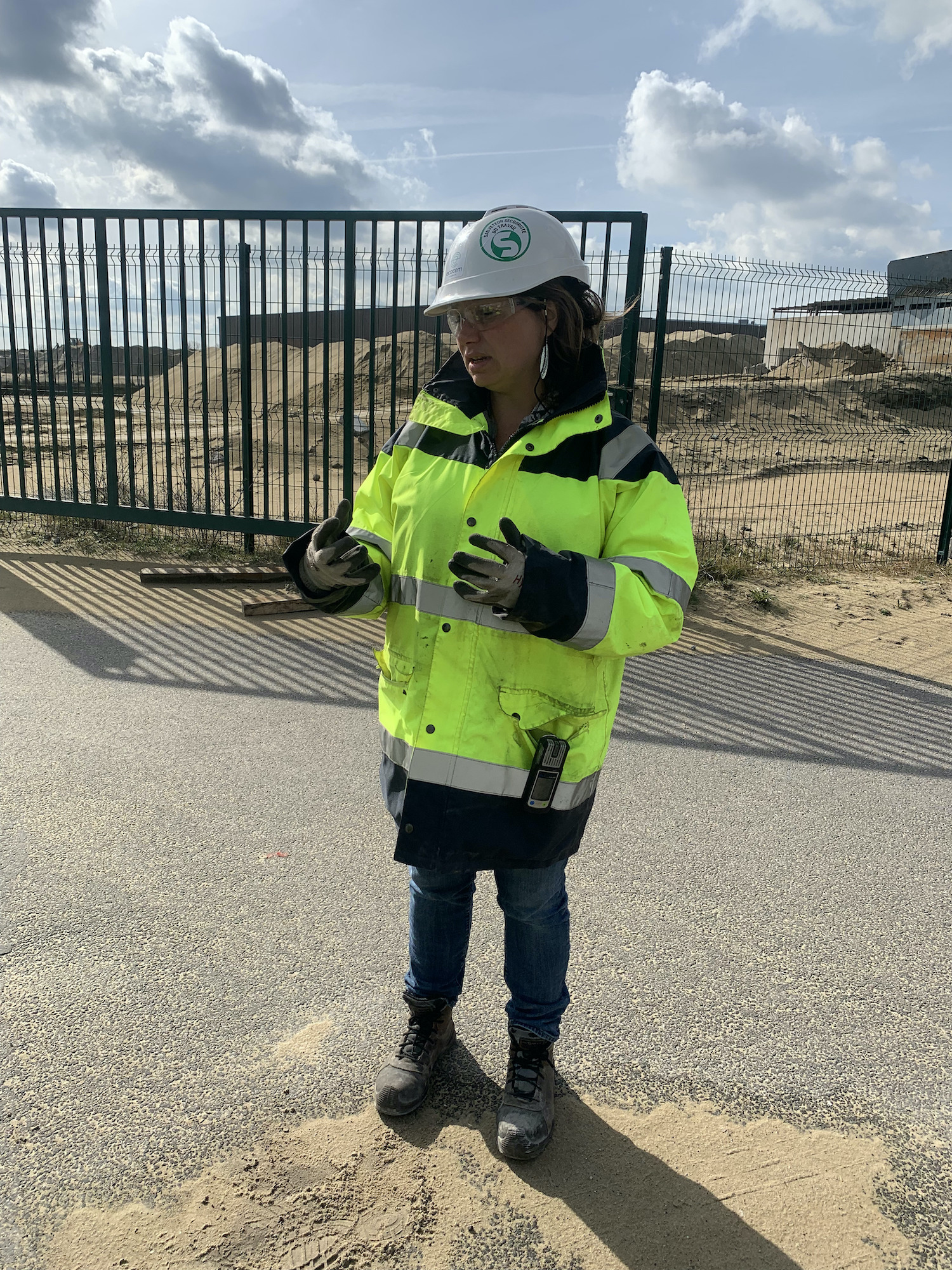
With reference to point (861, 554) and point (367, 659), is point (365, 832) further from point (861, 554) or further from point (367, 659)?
point (861, 554)

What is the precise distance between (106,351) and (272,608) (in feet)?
11.1

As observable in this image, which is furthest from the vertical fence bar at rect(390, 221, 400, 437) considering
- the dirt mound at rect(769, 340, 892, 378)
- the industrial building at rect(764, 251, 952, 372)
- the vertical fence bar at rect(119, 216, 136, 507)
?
the dirt mound at rect(769, 340, 892, 378)

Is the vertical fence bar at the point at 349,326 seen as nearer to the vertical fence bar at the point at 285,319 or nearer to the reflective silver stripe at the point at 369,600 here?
the vertical fence bar at the point at 285,319

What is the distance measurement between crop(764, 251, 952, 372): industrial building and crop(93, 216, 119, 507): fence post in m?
6.10

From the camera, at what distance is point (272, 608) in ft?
21.8

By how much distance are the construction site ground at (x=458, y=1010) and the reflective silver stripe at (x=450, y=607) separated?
1237 millimetres

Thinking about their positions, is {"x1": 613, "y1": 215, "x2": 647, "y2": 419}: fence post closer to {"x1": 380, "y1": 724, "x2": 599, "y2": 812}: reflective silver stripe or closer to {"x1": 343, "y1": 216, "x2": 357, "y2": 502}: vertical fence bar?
{"x1": 343, "y1": 216, "x2": 357, "y2": 502}: vertical fence bar

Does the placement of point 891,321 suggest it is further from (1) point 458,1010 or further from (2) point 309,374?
(1) point 458,1010

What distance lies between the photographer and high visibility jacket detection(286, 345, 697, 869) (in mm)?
1927

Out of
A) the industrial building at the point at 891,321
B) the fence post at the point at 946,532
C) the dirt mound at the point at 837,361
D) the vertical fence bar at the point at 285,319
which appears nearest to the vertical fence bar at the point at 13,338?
the vertical fence bar at the point at 285,319

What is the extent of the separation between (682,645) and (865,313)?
551cm

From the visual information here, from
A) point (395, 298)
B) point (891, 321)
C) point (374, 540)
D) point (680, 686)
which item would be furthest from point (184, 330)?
point (891, 321)

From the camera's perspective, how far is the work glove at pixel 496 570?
171 centimetres

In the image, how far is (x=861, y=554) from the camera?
9.43 metres
